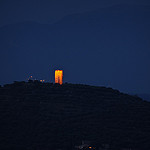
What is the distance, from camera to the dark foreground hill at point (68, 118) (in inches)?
2719

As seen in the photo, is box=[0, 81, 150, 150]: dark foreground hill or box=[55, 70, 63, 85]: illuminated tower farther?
box=[55, 70, 63, 85]: illuminated tower

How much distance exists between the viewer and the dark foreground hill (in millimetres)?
69075

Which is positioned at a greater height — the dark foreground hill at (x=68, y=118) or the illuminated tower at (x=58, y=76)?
the illuminated tower at (x=58, y=76)

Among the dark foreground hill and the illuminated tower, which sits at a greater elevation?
the illuminated tower

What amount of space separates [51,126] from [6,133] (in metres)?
8.42

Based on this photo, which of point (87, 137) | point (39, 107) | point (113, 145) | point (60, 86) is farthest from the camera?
point (60, 86)

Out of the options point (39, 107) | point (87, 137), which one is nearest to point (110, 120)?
point (87, 137)

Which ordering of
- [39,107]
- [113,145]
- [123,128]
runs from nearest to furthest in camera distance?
1. [113,145]
2. [123,128]
3. [39,107]

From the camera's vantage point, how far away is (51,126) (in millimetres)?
77188

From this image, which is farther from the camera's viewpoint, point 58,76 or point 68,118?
point 58,76

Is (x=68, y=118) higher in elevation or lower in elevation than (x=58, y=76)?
lower

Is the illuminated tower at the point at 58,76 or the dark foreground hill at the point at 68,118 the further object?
the illuminated tower at the point at 58,76

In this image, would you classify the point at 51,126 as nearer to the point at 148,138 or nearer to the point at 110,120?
the point at 110,120

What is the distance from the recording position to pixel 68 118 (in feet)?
270
